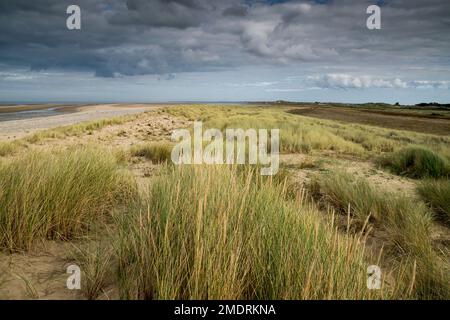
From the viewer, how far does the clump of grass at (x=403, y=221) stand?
2.37 metres

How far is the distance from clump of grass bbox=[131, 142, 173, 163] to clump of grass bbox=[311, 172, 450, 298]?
3.63 metres

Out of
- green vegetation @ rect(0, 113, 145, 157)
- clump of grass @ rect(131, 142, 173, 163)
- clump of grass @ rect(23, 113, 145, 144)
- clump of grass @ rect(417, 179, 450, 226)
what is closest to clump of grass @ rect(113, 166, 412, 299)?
clump of grass @ rect(417, 179, 450, 226)

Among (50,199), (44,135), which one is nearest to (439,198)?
(50,199)

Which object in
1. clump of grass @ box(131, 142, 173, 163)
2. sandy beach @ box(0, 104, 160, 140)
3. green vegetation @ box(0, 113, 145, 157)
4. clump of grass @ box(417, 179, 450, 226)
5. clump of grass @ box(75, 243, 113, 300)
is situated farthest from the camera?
sandy beach @ box(0, 104, 160, 140)

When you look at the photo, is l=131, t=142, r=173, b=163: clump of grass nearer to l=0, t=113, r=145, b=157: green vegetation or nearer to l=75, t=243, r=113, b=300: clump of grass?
l=0, t=113, r=145, b=157: green vegetation

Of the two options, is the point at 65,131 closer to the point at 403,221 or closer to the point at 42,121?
the point at 42,121

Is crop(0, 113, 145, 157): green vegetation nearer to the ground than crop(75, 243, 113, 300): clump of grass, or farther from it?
farther from it

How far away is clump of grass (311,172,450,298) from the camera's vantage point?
7.77 ft

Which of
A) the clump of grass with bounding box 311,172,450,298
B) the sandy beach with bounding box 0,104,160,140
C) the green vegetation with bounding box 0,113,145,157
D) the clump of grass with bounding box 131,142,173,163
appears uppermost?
the sandy beach with bounding box 0,104,160,140

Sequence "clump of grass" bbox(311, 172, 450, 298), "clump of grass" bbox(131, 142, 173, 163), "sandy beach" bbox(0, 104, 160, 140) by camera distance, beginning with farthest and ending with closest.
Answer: "sandy beach" bbox(0, 104, 160, 140)
"clump of grass" bbox(131, 142, 173, 163)
"clump of grass" bbox(311, 172, 450, 298)

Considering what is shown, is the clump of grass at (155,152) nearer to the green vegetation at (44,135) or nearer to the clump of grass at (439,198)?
the green vegetation at (44,135)

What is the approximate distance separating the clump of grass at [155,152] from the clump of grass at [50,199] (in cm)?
347
